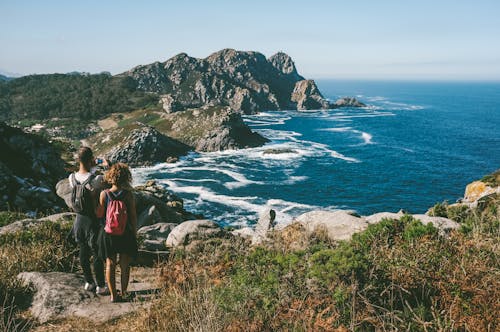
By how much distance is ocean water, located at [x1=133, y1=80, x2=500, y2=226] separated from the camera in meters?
58.8

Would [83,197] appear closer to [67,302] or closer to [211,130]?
[67,302]

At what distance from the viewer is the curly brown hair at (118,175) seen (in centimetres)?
706

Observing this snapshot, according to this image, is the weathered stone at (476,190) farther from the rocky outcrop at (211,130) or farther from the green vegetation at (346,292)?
the rocky outcrop at (211,130)

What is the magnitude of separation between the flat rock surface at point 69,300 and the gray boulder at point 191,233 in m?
4.74

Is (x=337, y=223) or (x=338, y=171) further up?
(x=337, y=223)

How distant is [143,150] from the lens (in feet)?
317

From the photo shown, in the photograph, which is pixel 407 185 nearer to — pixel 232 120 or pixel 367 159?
pixel 367 159

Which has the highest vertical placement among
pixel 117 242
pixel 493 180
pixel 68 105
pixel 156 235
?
pixel 68 105

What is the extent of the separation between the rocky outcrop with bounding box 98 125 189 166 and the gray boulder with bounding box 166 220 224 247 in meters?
83.6

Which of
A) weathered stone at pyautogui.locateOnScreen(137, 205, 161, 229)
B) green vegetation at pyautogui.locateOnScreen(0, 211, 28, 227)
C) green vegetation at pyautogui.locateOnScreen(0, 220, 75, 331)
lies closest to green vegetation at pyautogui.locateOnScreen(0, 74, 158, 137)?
weathered stone at pyautogui.locateOnScreen(137, 205, 161, 229)

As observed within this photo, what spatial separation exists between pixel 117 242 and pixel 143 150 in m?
94.0

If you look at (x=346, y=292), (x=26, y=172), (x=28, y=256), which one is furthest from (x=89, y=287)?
(x=26, y=172)

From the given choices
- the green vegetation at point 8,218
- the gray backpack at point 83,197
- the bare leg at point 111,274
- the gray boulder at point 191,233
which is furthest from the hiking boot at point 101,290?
the green vegetation at point 8,218

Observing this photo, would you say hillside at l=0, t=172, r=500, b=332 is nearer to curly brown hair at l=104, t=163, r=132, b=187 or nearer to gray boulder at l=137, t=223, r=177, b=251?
curly brown hair at l=104, t=163, r=132, b=187
